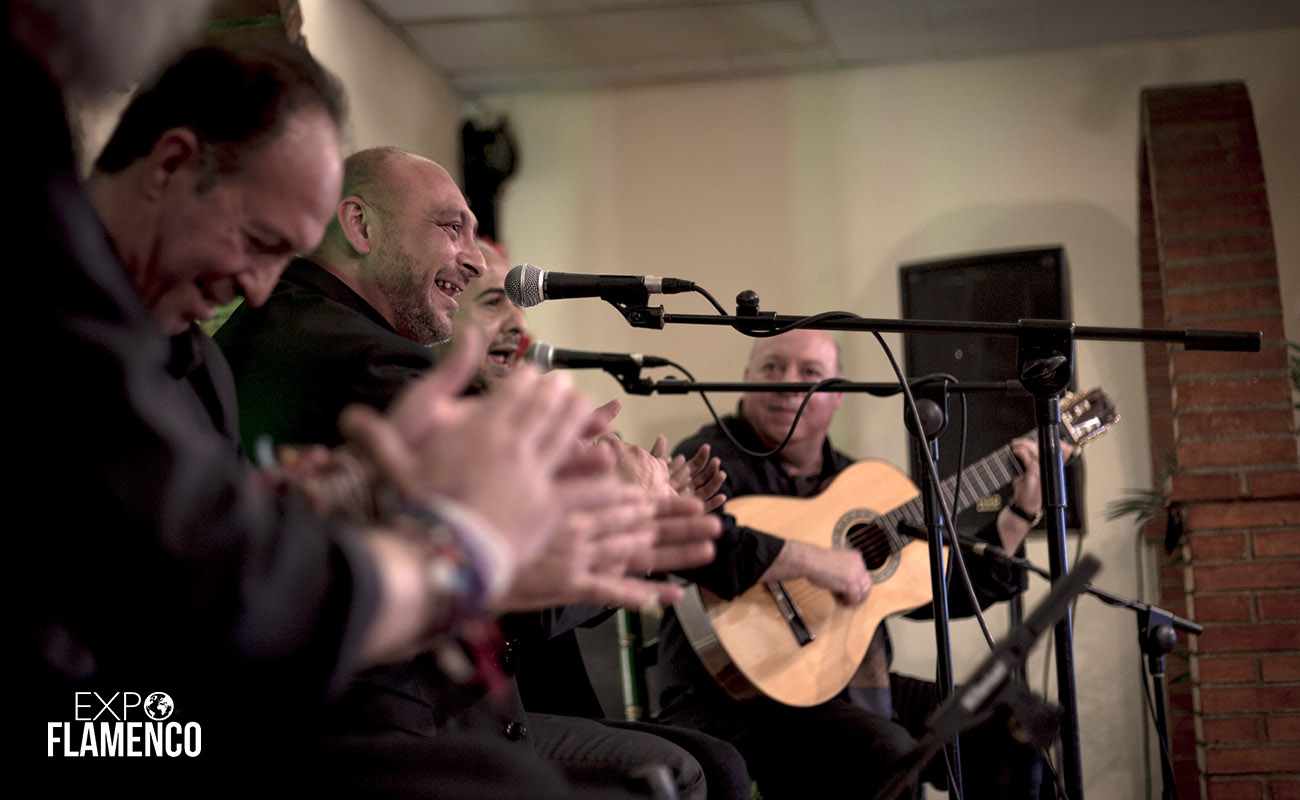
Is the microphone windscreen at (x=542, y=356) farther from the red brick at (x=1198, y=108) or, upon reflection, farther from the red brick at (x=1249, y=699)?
the red brick at (x=1198, y=108)

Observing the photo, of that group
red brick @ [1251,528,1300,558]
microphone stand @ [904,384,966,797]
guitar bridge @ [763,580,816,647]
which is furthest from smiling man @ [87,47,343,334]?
red brick @ [1251,528,1300,558]

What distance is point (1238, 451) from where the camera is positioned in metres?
3.55

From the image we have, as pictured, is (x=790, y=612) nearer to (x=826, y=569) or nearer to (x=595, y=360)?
(x=826, y=569)

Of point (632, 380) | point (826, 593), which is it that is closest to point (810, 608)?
point (826, 593)

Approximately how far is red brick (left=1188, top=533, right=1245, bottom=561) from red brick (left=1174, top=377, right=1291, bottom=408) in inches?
18.5

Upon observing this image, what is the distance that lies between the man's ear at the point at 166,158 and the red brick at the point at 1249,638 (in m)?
3.47

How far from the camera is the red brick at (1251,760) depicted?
3.33 meters

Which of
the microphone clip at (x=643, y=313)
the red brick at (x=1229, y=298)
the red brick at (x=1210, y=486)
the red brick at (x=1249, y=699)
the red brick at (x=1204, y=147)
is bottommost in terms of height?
the red brick at (x=1249, y=699)

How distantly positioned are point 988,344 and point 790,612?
73.0 inches

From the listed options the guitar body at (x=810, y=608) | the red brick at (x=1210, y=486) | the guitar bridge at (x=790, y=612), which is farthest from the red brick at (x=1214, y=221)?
the guitar bridge at (x=790, y=612)

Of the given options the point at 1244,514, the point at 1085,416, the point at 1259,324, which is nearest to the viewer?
the point at 1085,416

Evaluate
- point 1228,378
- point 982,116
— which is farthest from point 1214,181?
point 982,116

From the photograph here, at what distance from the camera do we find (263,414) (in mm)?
1681

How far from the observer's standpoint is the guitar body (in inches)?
116
